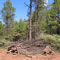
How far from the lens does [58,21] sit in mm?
12227

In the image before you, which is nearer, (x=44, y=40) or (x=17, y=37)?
(x=44, y=40)

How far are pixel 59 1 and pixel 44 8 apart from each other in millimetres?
3344

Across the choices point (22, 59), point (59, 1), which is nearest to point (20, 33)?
point (59, 1)

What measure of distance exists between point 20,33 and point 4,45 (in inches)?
281

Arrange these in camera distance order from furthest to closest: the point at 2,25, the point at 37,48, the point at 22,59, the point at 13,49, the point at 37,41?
the point at 2,25, the point at 37,41, the point at 37,48, the point at 13,49, the point at 22,59

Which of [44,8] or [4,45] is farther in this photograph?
[44,8]

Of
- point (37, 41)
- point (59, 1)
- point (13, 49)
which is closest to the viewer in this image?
point (13, 49)

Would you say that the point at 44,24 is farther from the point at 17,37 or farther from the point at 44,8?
the point at 17,37

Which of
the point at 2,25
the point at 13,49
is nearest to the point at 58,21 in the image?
the point at 13,49

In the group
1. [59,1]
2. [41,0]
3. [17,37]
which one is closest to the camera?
[59,1]

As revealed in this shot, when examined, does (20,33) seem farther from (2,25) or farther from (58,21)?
(58,21)

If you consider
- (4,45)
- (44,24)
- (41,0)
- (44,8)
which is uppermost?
(41,0)

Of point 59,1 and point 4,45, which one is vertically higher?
point 59,1

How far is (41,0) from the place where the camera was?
45.8ft
